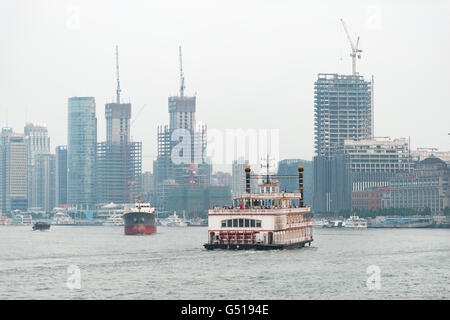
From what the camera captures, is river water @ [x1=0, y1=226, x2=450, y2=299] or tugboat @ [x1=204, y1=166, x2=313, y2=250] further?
tugboat @ [x1=204, y1=166, x2=313, y2=250]

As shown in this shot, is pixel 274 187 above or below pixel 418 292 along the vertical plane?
above

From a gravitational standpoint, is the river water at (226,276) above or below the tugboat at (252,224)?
below

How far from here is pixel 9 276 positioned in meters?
84.9

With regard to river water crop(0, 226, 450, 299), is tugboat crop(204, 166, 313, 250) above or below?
above

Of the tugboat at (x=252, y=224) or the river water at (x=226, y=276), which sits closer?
→ the river water at (x=226, y=276)

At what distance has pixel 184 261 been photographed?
100 m

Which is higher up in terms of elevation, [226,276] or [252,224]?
[252,224]

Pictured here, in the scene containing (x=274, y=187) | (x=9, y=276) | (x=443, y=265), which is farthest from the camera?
(x=274, y=187)

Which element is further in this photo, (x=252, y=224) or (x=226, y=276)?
(x=252, y=224)

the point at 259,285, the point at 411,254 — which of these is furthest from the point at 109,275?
the point at 411,254
